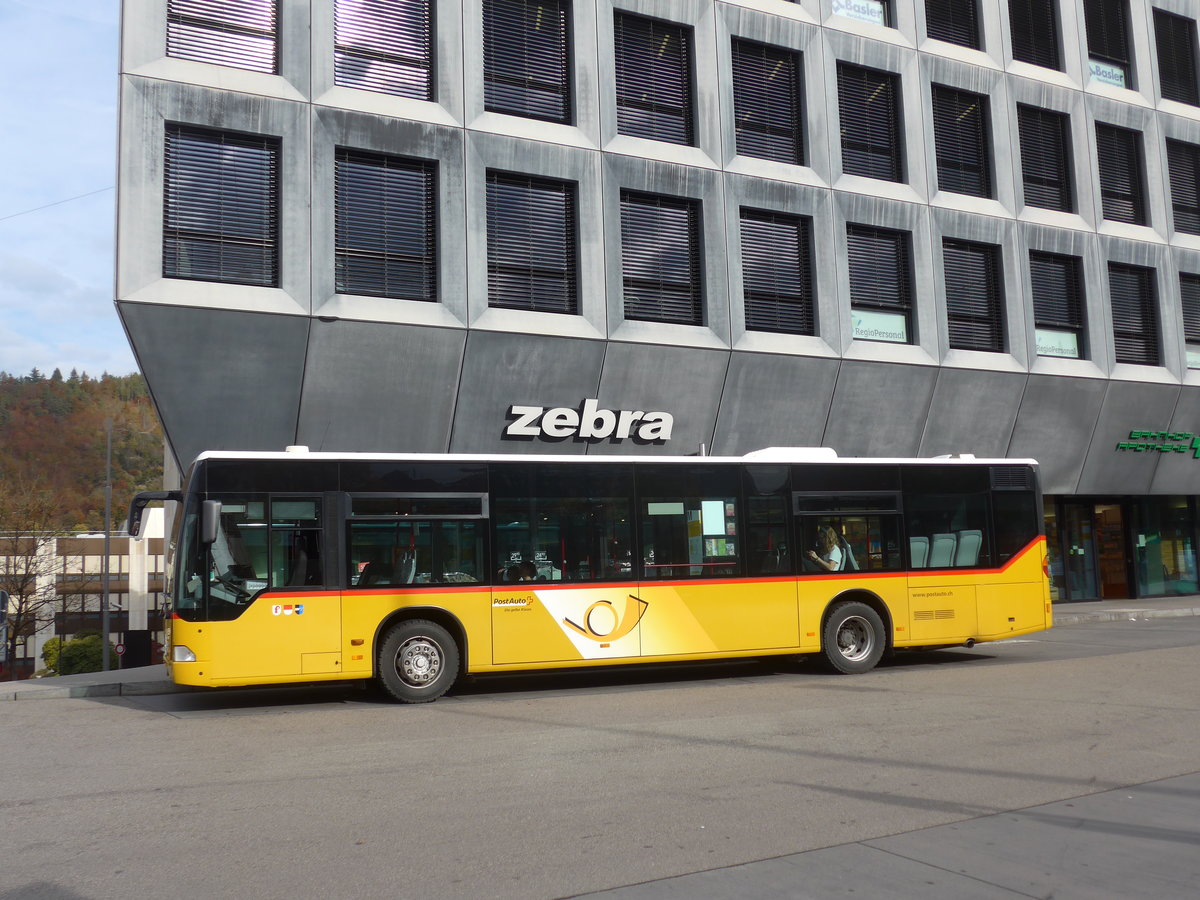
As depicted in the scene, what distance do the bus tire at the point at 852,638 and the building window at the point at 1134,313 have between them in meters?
14.7

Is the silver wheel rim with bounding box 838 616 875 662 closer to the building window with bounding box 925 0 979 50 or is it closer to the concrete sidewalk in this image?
the concrete sidewalk

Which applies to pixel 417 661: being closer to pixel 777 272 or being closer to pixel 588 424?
pixel 588 424

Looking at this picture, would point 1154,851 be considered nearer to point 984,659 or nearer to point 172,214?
point 984,659

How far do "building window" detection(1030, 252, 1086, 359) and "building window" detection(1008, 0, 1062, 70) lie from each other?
4.90 m

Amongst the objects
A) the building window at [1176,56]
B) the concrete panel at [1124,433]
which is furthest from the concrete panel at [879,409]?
the building window at [1176,56]

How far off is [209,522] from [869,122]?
668 inches

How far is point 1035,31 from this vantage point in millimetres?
24844

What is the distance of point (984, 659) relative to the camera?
15.3 meters

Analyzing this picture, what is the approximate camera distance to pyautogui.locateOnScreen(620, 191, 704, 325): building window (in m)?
19.3

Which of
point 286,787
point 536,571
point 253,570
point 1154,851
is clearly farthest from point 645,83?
point 1154,851

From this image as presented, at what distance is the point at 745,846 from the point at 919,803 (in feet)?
4.91

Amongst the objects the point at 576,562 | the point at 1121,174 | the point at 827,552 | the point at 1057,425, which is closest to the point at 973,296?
the point at 1057,425

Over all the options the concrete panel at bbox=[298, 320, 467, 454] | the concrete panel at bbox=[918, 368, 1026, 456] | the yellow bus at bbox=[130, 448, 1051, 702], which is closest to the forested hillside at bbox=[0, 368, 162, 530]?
the concrete panel at bbox=[298, 320, 467, 454]

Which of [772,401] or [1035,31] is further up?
[1035,31]
